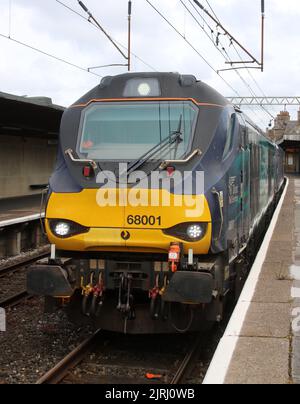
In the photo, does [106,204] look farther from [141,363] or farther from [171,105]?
[141,363]

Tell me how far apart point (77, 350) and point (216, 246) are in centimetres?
203

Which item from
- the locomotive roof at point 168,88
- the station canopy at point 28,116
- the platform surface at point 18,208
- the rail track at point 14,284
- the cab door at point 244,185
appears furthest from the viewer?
the platform surface at point 18,208

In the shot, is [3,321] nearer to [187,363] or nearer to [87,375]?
[87,375]

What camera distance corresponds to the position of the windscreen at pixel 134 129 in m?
6.21

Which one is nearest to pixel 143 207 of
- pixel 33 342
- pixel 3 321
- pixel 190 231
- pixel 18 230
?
pixel 190 231

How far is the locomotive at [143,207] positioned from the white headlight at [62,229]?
11mm

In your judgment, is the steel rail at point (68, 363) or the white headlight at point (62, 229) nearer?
the steel rail at point (68, 363)

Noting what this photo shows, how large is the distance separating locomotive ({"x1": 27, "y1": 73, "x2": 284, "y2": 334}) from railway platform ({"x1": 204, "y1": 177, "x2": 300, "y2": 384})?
0.49 metres

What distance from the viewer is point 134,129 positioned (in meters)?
6.35

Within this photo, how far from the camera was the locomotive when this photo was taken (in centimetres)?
579

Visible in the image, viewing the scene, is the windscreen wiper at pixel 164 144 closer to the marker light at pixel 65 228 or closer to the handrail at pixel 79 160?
the handrail at pixel 79 160

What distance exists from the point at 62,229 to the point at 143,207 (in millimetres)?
967

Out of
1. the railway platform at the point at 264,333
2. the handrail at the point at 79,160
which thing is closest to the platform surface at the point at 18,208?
the handrail at the point at 79,160

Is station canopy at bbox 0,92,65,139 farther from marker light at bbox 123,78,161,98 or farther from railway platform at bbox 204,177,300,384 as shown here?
railway platform at bbox 204,177,300,384
